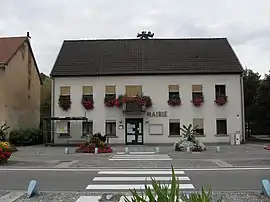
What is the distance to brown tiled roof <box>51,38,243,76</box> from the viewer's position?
1328 inches

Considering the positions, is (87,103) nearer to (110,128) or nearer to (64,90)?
(64,90)

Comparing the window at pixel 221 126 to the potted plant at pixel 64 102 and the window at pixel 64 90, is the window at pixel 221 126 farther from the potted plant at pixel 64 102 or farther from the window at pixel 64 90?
the window at pixel 64 90

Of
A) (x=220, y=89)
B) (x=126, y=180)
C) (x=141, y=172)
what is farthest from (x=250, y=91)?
(x=126, y=180)

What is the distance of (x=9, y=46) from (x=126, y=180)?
2665 centimetres

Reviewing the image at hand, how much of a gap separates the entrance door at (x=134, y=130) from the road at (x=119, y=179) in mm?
18515

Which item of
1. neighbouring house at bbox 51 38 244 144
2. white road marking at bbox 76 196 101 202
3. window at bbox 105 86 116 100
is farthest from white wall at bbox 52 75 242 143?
white road marking at bbox 76 196 101 202

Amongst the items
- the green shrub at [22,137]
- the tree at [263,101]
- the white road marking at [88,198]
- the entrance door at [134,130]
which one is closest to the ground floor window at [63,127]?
the green shrub at [22,137]

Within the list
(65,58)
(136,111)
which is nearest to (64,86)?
(65,58)

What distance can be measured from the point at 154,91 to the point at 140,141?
14.8ft

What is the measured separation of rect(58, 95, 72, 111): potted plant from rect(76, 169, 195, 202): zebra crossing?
19.8 metres

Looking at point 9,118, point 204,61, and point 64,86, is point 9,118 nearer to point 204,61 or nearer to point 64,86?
point 64,86

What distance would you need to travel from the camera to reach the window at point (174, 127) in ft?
108

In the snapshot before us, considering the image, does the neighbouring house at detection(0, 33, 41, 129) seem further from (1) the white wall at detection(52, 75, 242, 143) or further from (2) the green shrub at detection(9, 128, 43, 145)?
(1) the white wall at detection(52, 75, 242, 143)

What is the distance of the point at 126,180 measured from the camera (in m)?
11.8
